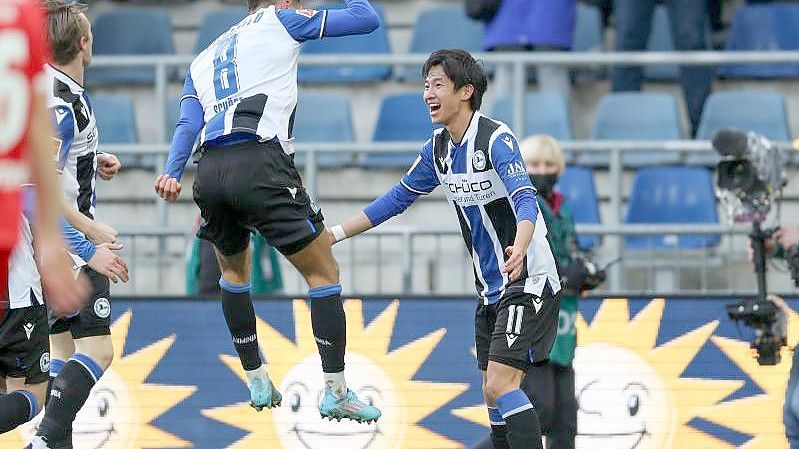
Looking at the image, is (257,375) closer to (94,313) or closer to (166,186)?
(94,313)

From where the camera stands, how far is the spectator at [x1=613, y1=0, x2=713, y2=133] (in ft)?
41.3

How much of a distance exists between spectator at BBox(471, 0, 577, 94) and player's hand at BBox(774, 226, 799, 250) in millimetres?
3766

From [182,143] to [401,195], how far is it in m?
1.22

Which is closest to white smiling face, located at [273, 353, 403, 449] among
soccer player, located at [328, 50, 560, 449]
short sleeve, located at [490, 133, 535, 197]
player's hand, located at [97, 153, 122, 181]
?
soccer player, located at [328, 50, 560, 449]

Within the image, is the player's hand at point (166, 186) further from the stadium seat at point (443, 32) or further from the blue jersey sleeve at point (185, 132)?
the stadium seat at point (443, 32)

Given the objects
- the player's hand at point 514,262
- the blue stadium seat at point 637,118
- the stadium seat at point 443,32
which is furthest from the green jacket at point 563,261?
the stadium seat at point 443,32

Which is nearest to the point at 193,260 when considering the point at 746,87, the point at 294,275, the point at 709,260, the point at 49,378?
the point at 294,275

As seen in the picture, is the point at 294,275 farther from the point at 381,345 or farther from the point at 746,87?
the point at 746,87

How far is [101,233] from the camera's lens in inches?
297

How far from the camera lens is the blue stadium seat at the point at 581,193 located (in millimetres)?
11695

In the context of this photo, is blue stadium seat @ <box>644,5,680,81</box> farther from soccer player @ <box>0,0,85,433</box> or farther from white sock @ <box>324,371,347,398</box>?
soccer player @ <box>0,0,85,433</box>

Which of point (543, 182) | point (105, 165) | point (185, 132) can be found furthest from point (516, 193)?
point (105, 165)

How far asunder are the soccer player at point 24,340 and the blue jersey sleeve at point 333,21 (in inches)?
52.4

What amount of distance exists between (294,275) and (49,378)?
3.65 m
